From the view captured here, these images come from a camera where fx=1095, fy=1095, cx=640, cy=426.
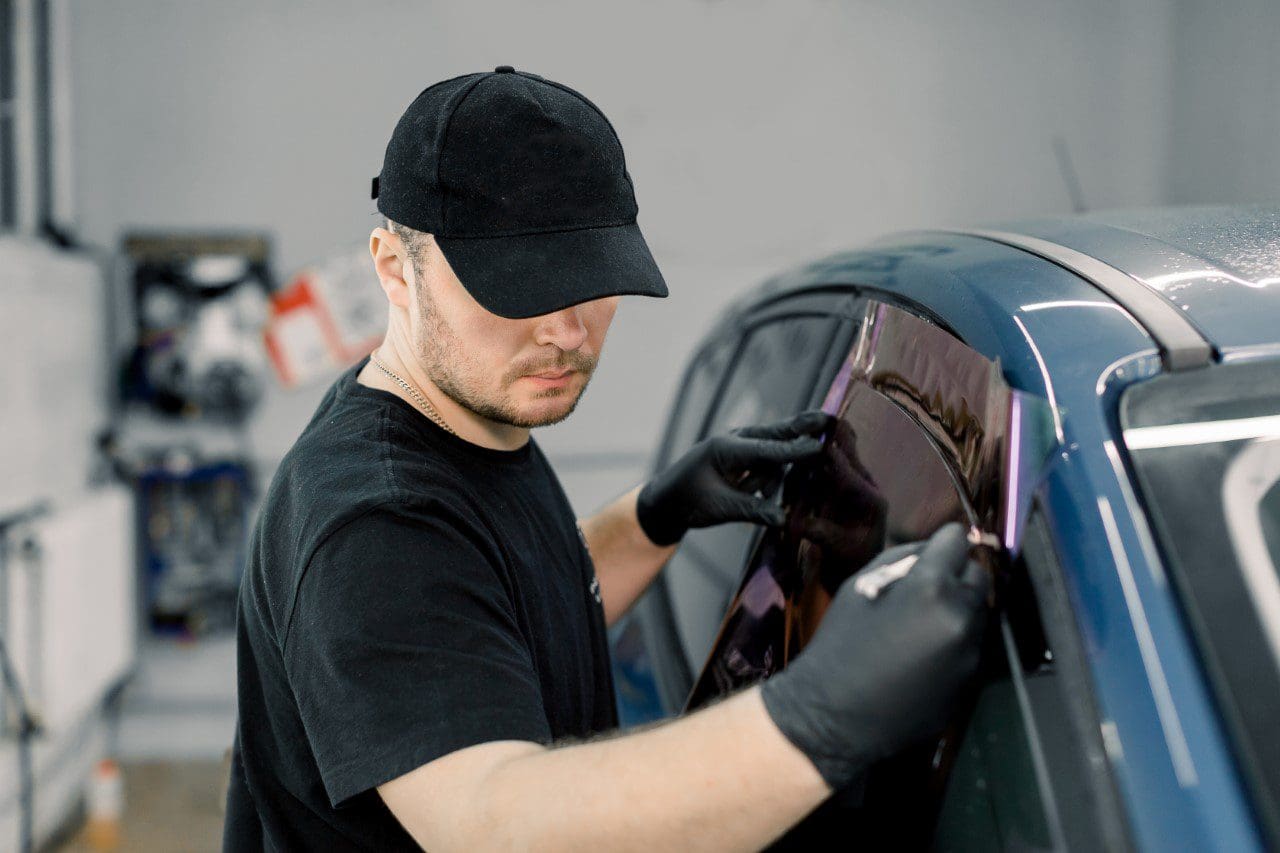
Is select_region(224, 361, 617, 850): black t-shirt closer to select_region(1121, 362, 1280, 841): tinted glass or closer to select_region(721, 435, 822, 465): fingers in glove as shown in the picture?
select_region(721, 435, 822, 465): fingers in glove

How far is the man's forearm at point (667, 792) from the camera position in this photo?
0.76 metres

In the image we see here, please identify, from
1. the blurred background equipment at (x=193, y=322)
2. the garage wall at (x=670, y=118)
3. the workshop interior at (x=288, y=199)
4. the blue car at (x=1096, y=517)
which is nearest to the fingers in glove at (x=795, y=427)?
the blue car at (x=1096, y=517)

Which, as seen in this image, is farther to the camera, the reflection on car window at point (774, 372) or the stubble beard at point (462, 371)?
the reflection on car window at point (774, 372)

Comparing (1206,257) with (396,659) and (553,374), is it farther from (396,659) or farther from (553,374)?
(396,659)

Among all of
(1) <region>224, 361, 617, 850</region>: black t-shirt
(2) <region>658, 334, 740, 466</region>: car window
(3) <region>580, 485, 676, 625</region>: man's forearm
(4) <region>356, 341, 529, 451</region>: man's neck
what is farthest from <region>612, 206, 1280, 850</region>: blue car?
(2) <region>658, 334, 740, 466</region>: car window

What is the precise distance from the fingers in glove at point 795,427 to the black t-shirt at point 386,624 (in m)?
0.29

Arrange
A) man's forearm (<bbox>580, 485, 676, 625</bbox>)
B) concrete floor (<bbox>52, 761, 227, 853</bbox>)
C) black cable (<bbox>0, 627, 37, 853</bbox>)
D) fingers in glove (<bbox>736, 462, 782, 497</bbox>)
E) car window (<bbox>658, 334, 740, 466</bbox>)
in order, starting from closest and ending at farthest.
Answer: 1. fingers in glove (<bbox>736, 462, 782, 497</bbox>)
2. man's forearm (<bbox>580, 485, 676, 625</bbox>)
3. car window (<bbox>658, 334, 740, 466</bbox>)
4. black cable (<bbox>0, 627, 37, 853</bbox>)
5. concrete floor (<bbox>52, 761, 227, 853</bbox>)

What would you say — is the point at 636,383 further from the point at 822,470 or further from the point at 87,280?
the point at 822,470

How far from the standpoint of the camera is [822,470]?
3.96 ft

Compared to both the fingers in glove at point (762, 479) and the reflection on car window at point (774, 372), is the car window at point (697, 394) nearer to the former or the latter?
the reflection on car window at point (774, 372)

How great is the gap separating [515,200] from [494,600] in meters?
0.37

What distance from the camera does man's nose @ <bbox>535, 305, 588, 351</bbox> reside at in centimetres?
106

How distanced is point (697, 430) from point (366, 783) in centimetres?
116

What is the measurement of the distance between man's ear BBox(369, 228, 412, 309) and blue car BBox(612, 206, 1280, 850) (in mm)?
486
